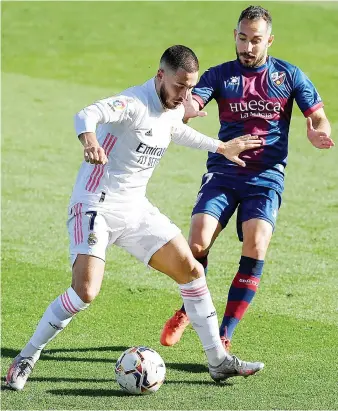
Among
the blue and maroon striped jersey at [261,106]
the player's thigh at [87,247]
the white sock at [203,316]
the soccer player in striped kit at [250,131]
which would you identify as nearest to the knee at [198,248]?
the soccer player in striped kit at [250,131]

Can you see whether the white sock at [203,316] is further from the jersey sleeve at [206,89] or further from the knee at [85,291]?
the jersey sleeve at [206,89]

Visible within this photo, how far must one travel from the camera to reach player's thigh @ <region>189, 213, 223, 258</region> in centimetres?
805

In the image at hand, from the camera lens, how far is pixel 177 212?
41.5ft

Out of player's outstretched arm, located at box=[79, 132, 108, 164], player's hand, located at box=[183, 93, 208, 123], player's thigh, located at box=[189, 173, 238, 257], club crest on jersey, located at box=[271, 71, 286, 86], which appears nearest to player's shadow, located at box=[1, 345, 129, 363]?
player's thigh, located at box=[189, 173, 238, 257]

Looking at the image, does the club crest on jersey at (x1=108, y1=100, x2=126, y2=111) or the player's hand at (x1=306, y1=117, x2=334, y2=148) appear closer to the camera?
the club crest on jersey at (x1=108, y1=100, x2=126, y2=111)

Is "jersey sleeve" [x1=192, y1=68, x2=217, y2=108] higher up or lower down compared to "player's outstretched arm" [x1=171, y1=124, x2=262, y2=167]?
higher up

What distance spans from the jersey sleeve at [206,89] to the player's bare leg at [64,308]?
210 cm

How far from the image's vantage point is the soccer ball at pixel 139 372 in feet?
22.4

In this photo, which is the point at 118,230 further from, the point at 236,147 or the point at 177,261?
the point at 236,147

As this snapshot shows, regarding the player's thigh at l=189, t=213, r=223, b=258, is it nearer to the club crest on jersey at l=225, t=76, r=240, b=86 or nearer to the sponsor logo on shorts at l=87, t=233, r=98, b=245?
the club crest on jersey at l=225, t=76, r=240, b=86

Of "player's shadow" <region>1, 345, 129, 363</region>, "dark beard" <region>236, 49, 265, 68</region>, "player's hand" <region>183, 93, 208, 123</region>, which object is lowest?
"player's shadow" <region>1, 345, 129, 363</region>

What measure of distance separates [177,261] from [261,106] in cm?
194

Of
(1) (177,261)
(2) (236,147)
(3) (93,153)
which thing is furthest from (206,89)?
(3) (93,153)

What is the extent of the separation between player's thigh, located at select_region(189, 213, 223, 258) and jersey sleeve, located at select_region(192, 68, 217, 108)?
982 millimetres
